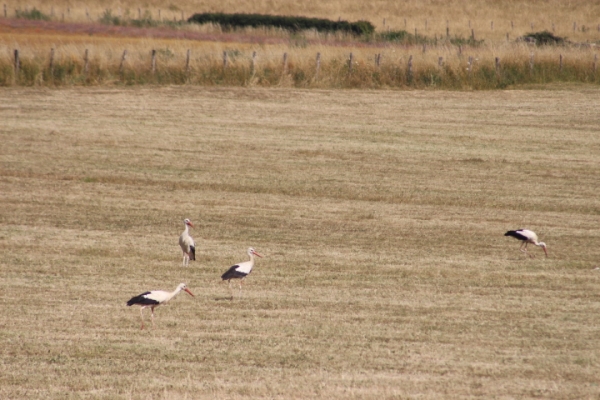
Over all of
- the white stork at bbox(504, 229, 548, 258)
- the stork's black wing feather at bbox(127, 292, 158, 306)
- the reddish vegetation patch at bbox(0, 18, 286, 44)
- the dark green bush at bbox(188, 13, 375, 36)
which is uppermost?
the stork's black wing feather at bbox(127, 292, 158, 306)

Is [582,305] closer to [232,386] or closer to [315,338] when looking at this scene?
[315,338]

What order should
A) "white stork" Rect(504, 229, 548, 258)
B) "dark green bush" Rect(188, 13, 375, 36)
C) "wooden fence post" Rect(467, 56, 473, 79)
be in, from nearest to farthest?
"white stork" Rect(504, 229, 548, 258) < "wooden fence post" Rect(467, 56, 473, 79) < "dark green bush" Rect(188, 13, 375, 36)

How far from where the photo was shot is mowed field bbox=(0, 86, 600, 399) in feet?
34.4

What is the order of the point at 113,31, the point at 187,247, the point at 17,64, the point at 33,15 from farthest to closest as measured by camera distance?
the point at 33,15 → the point at 113,31 → the point at 17,64 → the point at 187,247

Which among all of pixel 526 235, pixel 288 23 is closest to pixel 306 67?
pixel 288 23

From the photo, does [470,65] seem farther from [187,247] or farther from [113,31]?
[187,247]

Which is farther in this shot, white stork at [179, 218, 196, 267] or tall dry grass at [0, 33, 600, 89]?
tall dry grass at [0, 33, 600, 89]

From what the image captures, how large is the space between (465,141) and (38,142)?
16.4 m

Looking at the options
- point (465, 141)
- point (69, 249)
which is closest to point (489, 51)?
point (465, 141)

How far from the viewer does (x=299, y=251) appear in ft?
57.6

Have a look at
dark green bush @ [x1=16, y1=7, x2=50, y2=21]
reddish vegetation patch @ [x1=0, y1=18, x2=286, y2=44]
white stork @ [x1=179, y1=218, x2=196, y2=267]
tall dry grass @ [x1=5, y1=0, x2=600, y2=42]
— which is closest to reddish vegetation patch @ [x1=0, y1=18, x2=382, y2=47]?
reddish vegetation patch @ [x1=0, y1=18, x2=286, y2=44]

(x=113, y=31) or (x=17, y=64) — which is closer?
(x=17, y=64)

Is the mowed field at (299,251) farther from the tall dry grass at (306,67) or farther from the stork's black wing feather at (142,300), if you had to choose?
the tall dry grass at (306,67)

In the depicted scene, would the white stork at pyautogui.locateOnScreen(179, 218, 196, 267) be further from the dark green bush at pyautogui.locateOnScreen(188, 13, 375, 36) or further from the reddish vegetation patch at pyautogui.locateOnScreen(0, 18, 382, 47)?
the dark green bush at pyautogui.locateOnScreen(188, 13, 375, 36)
